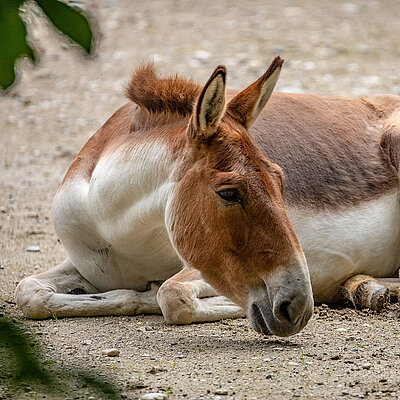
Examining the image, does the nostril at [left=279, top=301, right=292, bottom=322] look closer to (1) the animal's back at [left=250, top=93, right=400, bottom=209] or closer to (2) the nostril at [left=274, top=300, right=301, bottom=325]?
(2) the nostril at [left=274, top=300, right=301, bottom=325]

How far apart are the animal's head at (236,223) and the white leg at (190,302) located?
52cm

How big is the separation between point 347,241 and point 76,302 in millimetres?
1702

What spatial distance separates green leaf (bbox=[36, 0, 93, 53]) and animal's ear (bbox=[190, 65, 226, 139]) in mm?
2246

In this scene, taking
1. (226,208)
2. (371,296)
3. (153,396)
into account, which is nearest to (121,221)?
(226,208)

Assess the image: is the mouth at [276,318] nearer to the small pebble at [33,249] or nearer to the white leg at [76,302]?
the white leg at [76,302]

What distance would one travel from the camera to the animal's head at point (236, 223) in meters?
3.12

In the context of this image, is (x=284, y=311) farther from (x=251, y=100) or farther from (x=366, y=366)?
(x=251, y=100)

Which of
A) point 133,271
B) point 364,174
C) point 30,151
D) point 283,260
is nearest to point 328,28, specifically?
point 30,151

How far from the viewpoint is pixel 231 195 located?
3285 millimetres

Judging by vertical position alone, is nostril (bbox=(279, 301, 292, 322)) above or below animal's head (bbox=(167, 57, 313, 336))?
below

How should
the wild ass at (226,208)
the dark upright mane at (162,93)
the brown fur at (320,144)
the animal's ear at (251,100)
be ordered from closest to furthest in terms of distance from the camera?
the wild ass at (226,208) < the animal's ear at (251,100) < the dark upright mane at (162,93) < the brown fur at (320,144)

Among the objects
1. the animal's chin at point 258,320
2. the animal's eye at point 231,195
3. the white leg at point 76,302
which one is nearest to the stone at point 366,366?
the animal's chin at point 258,320

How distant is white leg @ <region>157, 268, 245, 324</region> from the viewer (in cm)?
393

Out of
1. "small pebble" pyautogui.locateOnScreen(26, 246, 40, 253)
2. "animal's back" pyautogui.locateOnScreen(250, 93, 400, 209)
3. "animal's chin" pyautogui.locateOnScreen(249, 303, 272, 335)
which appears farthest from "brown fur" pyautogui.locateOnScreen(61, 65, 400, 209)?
"small pebble" pyautogui.locateOnScreen(26, 246, 40, 253)
